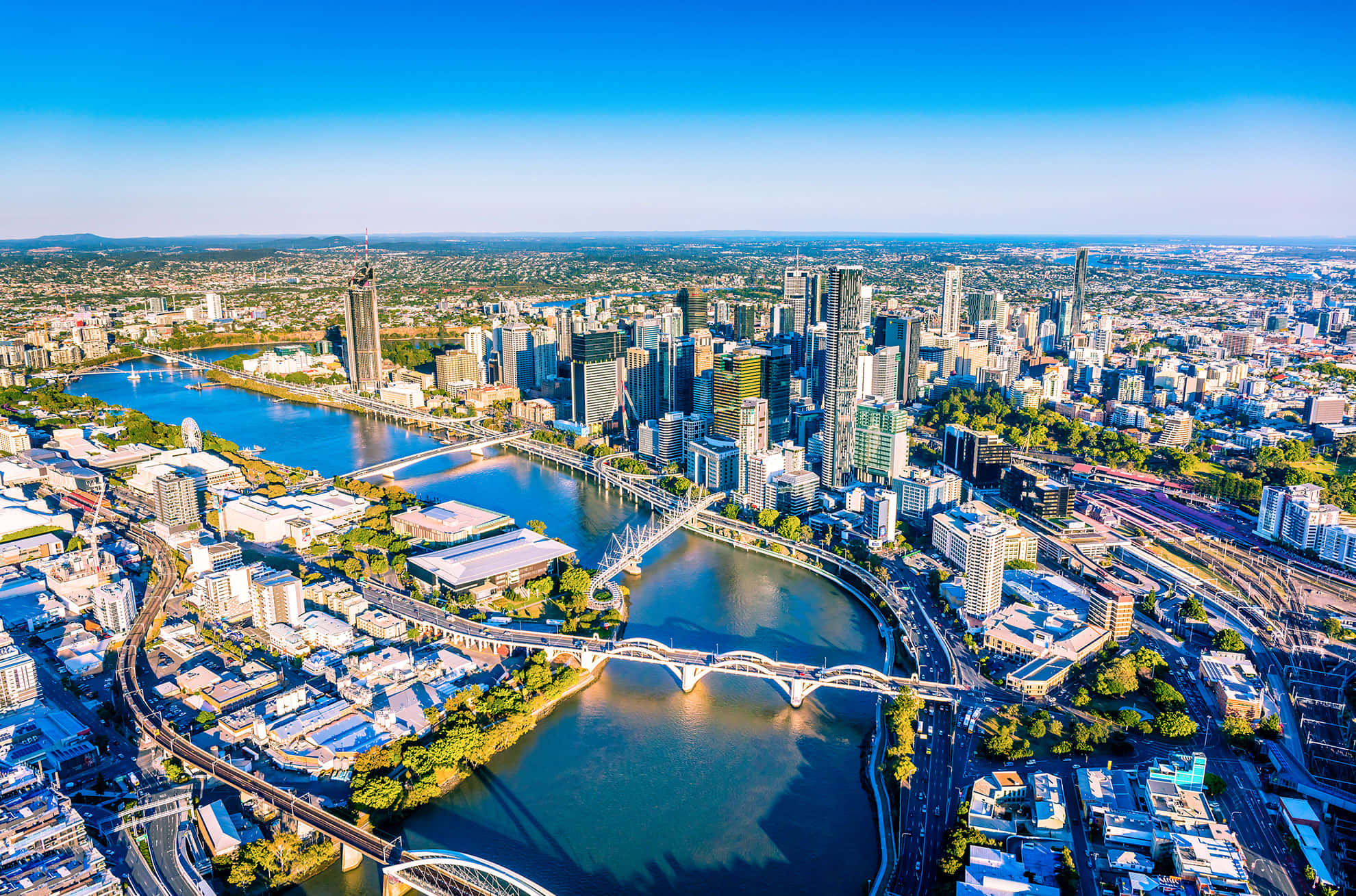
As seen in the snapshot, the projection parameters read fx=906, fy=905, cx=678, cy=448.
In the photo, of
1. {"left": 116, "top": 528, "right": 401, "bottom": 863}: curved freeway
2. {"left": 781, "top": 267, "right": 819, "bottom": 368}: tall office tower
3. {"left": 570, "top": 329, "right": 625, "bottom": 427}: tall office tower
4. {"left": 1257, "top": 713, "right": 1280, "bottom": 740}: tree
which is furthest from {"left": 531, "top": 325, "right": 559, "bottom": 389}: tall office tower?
{"left": 1257, "top": 713, "right": 1280, "bottom": 740}: tree

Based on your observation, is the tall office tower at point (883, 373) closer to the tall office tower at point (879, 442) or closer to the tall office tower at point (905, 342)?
the tall office tower at point (905, 342)

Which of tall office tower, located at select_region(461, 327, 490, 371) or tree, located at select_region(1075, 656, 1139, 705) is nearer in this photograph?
tree, located at select_region(1075, 656, 1139, 705)

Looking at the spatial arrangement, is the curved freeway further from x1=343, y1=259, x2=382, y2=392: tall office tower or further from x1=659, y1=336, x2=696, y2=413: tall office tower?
x1=343, y1=259, x2=382, y2=392: tall office tower

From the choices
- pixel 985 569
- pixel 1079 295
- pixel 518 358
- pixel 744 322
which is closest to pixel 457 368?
pixel 518 358

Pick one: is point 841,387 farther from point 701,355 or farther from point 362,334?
point 362,334

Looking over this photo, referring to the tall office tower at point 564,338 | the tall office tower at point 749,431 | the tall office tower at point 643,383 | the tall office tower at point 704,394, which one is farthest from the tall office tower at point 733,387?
the tall office tower at point 564,338

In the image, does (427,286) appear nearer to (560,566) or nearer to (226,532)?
(226,532)
